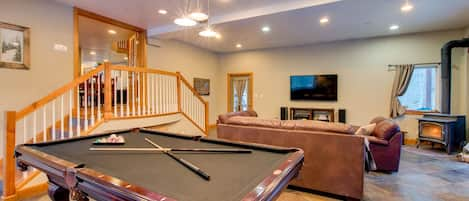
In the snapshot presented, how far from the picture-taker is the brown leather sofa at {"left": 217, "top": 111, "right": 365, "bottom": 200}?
2.78 meters

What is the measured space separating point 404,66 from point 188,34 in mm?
5781

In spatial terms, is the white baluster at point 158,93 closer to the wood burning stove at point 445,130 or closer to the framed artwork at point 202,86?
the framed artwork at point 202,86

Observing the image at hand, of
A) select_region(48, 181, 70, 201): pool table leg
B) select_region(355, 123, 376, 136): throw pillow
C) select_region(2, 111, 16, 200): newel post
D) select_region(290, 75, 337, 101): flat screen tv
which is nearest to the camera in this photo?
select_region(48, 181, 70, 201): pool table leg

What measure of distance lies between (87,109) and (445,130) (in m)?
7.38

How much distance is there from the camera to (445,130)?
5004 millimetres

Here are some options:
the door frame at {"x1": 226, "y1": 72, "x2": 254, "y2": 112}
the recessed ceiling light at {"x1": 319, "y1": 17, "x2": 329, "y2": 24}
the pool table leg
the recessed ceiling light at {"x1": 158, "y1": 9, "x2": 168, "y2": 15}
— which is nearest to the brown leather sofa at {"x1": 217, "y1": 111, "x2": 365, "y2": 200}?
the pool table leg

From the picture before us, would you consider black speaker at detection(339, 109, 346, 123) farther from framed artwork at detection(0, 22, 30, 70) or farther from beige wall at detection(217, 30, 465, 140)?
framed artwork at detection(0, 22, 30, 70)

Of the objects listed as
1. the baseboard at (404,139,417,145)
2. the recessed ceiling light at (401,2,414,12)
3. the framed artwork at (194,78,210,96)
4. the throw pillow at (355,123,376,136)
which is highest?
the recessed ceiling light at (401,2,414,12)

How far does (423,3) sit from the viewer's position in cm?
418

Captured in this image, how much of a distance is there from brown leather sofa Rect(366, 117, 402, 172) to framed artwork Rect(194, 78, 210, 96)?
5.65 metres

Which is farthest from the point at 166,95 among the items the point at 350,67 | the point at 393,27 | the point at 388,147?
the point at 393,27

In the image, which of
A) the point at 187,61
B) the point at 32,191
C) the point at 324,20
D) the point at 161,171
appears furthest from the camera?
the point at 187,61

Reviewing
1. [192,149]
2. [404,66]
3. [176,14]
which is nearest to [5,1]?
[176,14]

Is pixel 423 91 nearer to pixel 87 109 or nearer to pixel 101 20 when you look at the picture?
pixel 87 109
